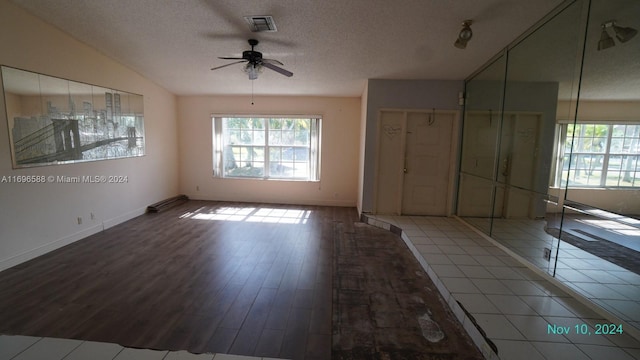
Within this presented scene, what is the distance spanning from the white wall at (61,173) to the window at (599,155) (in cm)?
553

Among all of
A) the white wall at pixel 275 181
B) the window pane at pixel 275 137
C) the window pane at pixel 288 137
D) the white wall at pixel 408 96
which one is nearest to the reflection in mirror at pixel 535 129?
the white wall at pixel 408 96

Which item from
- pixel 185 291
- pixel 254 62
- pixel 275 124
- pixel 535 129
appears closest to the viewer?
pixel 185 291

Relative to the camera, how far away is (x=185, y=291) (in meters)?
2.64

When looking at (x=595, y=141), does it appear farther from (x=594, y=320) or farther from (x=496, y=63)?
(x=496, y=63)

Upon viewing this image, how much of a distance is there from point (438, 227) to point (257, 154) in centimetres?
405

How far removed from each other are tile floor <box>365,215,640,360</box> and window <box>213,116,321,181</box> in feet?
11.0

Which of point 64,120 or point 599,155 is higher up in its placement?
point 64,120

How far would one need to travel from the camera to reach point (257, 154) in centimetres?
638

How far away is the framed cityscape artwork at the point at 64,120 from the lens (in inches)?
122

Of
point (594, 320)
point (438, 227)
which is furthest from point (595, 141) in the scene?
point (438, 227)

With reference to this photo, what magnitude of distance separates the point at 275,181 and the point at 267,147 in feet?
2.57

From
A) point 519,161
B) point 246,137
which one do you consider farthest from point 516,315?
point 246,137

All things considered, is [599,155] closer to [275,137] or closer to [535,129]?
[535,129]

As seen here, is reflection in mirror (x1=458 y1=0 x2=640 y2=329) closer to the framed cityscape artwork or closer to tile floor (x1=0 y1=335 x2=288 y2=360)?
tile floor (x1=0 y1=335 x2=288 y2=360)
